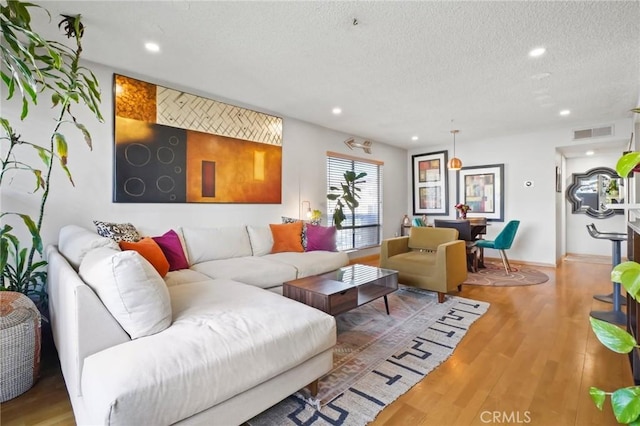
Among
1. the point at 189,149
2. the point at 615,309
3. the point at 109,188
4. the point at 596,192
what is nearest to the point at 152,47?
the point at 189,149

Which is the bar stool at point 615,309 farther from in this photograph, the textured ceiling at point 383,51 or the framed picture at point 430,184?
the framed picture at point 430,184

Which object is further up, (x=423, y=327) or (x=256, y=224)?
(x=256, y=224)

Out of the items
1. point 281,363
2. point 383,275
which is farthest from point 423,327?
point 281,363

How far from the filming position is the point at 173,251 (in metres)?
2.96

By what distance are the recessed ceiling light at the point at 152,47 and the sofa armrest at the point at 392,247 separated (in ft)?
10.7

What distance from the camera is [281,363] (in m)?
1.51

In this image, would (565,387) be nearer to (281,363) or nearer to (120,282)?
(281,363)

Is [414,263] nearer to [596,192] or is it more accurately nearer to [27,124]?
[27,124]

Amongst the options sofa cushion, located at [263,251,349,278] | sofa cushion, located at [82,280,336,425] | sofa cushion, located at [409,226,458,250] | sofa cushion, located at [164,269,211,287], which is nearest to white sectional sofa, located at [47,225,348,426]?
sofa cushion, located at [82,280,336,425]

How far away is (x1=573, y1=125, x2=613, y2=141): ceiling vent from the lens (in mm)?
4812

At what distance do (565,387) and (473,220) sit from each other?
145 inches

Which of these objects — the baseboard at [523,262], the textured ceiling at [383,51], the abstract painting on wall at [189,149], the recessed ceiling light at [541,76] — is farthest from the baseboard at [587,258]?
the abstract painting on wall at [189,149]

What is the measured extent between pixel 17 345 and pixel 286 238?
2656mm

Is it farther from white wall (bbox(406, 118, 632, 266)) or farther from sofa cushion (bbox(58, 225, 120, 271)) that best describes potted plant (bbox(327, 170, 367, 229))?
sofa cushion (bbox(58, 225, 120, 271))
